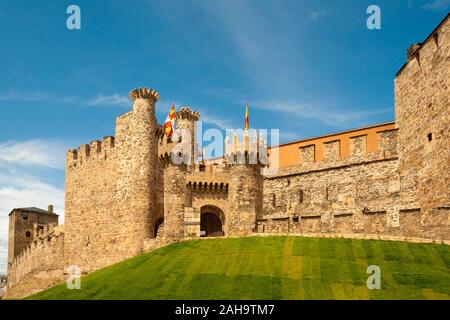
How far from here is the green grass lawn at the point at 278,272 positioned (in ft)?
80.4

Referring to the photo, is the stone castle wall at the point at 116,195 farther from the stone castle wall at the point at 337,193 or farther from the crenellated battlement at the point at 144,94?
the stone castle wall at the point at 337,193

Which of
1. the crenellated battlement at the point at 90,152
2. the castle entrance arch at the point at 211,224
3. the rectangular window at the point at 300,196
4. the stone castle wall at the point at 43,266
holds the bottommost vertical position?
the stone castle wall at the point at 43,266

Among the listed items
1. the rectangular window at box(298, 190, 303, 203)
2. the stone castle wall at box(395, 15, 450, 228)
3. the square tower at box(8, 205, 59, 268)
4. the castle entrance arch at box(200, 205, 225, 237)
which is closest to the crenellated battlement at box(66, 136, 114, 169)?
the castle entrance arch at box(200, 205, 225, 237)

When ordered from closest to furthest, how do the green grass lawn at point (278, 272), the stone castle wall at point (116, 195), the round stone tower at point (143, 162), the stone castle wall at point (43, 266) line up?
1. the green grass lawn at point (278, 272)
2. the round stone tower at point (143, 162)
3. the stone castle wall at point (116, 195)
4. the stone castle wall at point (43, 266)

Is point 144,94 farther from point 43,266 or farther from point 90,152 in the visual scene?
point 43,266

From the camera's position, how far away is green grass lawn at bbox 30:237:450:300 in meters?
24.5

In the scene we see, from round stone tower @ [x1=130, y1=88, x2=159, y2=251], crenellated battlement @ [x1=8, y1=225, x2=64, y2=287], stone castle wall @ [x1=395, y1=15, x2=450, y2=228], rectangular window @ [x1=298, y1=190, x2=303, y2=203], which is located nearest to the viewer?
stone castle wall @ [x1=395, y1=15, x2=450, y2=228]

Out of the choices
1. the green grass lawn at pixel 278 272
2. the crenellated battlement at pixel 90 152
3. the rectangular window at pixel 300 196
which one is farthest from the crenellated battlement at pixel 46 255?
the rectangular window at pixel 300 196

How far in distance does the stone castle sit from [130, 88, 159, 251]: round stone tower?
7 cm

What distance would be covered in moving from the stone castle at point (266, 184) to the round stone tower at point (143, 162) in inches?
2.9

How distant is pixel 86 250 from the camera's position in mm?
48906

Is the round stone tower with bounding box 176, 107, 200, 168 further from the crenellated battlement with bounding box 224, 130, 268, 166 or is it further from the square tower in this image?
the square tower

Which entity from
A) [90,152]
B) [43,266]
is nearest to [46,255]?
[43,266]
